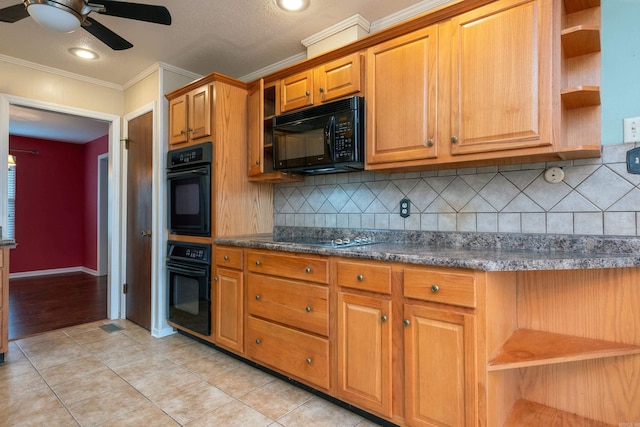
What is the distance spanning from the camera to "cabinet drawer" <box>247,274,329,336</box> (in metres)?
1.94

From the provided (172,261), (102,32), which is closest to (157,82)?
(102,32)

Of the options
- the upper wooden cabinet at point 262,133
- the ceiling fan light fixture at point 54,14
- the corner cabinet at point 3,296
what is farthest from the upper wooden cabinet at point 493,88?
the corner cabinet at point 3,296

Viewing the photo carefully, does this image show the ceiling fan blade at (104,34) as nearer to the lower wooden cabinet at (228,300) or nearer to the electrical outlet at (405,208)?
the lower wooden cabinet at (228,300)

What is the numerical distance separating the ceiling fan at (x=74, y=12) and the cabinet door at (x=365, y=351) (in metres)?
1.76

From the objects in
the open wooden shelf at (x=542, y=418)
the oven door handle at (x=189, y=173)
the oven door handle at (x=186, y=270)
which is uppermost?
the oven door handle at (x=189, y=173)

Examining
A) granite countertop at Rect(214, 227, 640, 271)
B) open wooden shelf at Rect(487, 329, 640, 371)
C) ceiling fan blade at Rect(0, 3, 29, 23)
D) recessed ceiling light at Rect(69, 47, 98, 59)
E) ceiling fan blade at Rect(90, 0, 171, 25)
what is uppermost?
recessed ceiling light at Rect(69, 47, 98, 59)

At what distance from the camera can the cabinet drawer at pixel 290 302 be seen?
76.5 inches

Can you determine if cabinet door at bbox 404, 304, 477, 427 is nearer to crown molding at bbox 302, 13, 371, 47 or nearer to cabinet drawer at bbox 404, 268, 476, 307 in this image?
cabinet drawer at bbox 404, 268, 476, 307

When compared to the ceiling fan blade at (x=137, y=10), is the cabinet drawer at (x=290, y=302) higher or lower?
lower

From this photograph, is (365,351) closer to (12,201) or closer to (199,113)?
(199,113)

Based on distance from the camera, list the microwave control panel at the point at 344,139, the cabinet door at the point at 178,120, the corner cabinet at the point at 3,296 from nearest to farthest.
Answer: the microwave control panel at the point at 344,139, the corner cabinet at the point at 3,296, the cabinet door at the point at 178,120

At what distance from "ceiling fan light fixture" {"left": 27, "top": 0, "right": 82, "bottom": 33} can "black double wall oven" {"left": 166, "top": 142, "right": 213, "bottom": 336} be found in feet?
3.83

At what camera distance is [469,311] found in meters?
1.41

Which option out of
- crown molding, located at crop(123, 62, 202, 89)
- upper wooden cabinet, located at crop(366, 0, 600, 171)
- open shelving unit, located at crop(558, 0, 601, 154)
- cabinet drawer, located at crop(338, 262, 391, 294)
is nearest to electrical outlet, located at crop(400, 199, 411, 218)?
upper wooden cabinet, located at crop(366, 0, 600, 171)
